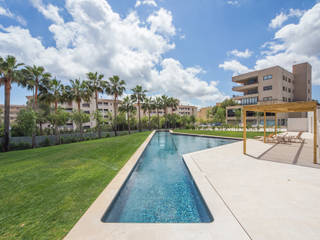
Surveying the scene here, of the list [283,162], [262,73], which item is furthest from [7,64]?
[262,73]

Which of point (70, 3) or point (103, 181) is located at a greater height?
point (70, 3)

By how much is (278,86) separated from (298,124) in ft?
49.7

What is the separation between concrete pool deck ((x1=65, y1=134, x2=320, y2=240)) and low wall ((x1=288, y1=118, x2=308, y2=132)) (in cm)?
2511

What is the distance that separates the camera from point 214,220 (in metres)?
2.69

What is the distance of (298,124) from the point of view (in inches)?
906

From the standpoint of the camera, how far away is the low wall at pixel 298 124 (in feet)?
73.4

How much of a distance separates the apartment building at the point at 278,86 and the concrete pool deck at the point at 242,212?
1437 inches

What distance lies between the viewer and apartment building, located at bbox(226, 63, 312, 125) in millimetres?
33875

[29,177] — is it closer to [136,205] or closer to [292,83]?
[136,205]

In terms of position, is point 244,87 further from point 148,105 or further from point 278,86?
point 148,105

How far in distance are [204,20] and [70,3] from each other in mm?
11198

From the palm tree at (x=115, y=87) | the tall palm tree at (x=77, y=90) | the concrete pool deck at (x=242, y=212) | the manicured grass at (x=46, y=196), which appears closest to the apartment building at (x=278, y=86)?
the palm tree at (x=115, y=87)

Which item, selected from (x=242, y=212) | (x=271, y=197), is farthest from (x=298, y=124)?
(x=242, y=212)

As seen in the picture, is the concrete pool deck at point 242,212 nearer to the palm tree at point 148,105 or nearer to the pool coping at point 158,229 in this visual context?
the pool coping at point 158,229
